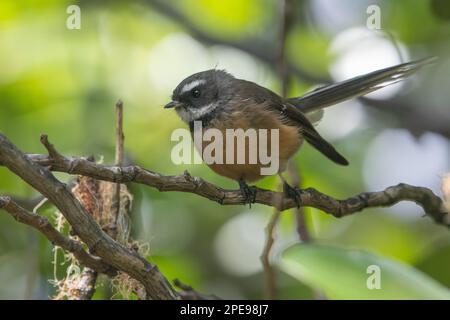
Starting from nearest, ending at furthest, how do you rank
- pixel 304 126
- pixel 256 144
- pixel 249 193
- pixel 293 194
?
pixel 293 194 < pixel 249 193 < pixel 256 144 < pixel 304 126

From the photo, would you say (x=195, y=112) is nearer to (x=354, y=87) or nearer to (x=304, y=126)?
(x=304, y=126)

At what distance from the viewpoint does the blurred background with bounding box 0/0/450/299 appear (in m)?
5.20

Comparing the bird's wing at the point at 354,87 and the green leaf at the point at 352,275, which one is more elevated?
the bird's wing at the point at 354,87

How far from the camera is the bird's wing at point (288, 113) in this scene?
4934mm

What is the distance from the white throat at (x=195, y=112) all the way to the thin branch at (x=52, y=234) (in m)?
1.89

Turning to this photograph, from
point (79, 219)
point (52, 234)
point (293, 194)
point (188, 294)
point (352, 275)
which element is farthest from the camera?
point (293, 194)

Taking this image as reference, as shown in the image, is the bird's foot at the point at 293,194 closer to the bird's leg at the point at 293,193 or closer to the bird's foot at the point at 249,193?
the bird's leg at the point at 293,193

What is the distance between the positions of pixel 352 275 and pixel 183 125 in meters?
2.73

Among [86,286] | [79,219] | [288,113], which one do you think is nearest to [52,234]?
[79,219]

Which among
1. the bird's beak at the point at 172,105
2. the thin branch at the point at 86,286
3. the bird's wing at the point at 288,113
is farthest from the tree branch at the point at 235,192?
the bird's beak at the point at 172,105

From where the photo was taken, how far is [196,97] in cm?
490

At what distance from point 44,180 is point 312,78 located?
145 inches
